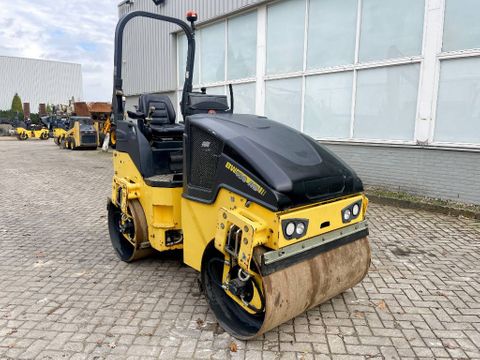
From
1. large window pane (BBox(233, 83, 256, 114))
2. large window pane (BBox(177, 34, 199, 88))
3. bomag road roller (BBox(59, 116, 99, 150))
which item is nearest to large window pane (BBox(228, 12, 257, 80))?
large window pane (BBox(233, 83, 256, 114))

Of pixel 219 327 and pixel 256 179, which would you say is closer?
pixel 256 179

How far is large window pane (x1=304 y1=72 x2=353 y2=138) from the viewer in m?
7.84

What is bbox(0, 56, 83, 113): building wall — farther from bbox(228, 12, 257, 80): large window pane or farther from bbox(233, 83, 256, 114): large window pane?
bbox(233, 83, 256, 114): large window pane

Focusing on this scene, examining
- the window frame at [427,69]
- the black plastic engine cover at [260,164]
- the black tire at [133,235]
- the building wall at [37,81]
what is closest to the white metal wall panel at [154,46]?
the window frame at [427,69]

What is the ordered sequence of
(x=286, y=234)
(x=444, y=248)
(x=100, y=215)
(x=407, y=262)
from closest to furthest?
(x=286, y=234) < (x=407, y=262) < (x=444, y=248) < (x=100, y=215)

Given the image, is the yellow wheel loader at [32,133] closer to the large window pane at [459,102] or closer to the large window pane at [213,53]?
the large window pane at [213,53]

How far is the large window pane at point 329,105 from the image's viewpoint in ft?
25.7

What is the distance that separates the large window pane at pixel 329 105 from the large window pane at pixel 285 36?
2.31 feet

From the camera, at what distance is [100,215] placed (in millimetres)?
6348

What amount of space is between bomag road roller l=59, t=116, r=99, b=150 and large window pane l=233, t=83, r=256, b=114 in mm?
9942

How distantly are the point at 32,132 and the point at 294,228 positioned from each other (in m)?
27.8

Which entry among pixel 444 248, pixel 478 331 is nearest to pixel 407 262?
pixel 444 248

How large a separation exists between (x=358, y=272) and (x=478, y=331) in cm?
98

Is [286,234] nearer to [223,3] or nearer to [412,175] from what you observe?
[412,175]
